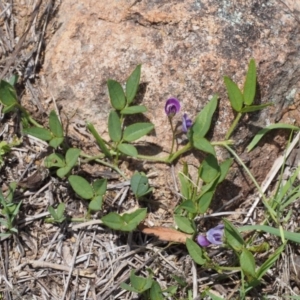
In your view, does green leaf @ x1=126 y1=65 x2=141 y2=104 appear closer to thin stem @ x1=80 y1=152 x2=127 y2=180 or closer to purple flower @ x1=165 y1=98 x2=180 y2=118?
purple flower @ x1=165 y1=98 x2=180 y2=118

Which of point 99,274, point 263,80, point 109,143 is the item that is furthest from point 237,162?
point 99,274

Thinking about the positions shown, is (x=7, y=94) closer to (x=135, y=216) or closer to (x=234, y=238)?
(x=135, y=216)

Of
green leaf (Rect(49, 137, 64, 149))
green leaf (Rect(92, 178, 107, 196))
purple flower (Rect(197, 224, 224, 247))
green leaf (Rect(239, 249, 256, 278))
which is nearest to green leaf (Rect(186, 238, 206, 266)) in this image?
purple flower (Rect(197, 224, 224, 247))

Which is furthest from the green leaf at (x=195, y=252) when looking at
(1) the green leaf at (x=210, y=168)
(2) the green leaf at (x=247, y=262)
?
(1) the green leaf at (x=210, y=168)

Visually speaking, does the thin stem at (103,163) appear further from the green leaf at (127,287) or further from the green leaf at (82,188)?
the green leaf at (127,287)

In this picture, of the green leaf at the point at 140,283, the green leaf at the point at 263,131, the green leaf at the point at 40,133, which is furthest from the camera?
the green leaf at the point at 263,131
